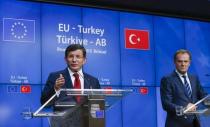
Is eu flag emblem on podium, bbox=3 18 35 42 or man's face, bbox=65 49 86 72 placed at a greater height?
eu flag emblem on podium, bbox=3 18 35 42

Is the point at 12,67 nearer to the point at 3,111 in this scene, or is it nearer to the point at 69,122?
the point at 3,111

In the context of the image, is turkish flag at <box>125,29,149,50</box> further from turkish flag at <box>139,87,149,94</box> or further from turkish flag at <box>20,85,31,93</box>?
turkish flag at <box>20,85,31,93</box>

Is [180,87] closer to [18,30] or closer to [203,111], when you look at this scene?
[203,111]

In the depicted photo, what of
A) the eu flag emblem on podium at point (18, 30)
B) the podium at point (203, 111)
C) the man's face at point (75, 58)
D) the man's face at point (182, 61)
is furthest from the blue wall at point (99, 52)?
the podium at point (203, 111)

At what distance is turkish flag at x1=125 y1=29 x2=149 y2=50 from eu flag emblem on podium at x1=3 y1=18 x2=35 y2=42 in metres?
1.56

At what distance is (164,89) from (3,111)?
8.15ft

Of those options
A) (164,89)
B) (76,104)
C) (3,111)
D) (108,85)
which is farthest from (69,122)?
(108,85)

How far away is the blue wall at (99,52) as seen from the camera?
6.21 meters

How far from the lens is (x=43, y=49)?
6.49 meters

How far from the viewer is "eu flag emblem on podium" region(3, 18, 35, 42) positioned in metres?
6.20

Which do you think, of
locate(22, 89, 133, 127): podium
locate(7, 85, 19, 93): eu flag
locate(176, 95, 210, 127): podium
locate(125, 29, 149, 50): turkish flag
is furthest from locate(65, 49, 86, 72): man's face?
locate(125, 29, 149, 50): turkish flag

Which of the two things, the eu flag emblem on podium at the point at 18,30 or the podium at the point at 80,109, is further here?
the eu flag emblem on podium at the point at 18,30

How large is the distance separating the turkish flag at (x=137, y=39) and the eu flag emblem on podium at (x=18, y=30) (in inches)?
61.4

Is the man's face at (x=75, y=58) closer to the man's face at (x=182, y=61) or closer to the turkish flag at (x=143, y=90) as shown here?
the man's face at (x=182, y=61)
